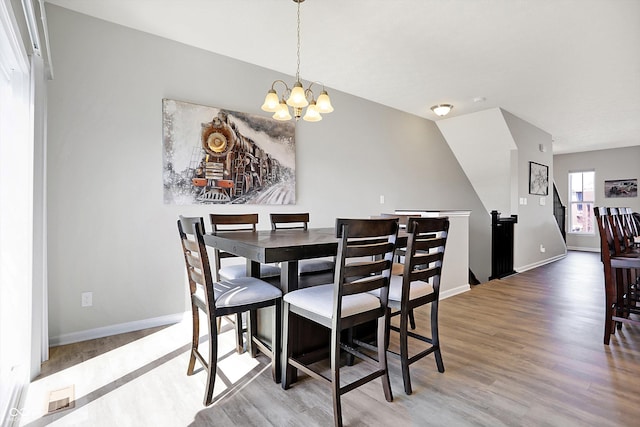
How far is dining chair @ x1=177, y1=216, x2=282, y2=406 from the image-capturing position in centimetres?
170

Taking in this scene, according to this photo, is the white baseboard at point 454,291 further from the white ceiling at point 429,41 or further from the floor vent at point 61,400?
the floor vent at point 61,400

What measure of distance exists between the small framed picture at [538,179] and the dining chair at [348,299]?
209 inches

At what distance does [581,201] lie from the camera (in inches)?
336

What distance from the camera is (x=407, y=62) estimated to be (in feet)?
11.3

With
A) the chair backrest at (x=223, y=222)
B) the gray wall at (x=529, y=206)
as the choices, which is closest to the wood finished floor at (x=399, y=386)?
the chair backrest at (x=223, y=222)

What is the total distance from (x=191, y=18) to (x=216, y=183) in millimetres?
1379

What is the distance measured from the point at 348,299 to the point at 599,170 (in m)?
9.39

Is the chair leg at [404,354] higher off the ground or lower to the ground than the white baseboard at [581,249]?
higher

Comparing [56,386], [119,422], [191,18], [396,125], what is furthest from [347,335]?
[396,125]

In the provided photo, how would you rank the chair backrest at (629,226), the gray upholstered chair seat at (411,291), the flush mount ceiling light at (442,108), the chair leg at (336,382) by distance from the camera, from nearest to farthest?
the chair leg at (336,382)
the gray upholstered chair seat at (411,291)
the chair backrest at (629,226)
the flush mount ceiling light at (442,108)

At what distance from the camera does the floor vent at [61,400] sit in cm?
170

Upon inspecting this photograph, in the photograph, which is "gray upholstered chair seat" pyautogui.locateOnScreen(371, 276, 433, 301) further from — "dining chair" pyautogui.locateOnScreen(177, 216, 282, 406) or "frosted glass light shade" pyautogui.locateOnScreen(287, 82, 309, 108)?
"frosted glass light shade" pyautogui.locateOnScreen(287, 82, 309, 108)

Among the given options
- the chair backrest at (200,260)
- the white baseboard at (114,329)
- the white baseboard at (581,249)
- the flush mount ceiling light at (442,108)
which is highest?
the flush mount ceiling light at (442,108)

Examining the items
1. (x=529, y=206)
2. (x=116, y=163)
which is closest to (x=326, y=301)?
(x=116, y=163)
